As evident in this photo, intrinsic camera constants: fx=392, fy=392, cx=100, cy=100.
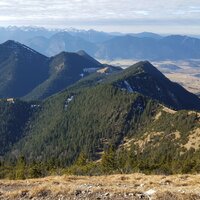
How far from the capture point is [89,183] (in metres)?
42.4

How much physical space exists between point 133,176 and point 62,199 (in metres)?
15.0

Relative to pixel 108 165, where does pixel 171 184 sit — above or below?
above

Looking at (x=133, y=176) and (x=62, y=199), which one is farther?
(x=133, y=176)

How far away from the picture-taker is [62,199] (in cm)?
3509

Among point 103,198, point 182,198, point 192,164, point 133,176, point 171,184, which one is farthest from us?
point 192,164

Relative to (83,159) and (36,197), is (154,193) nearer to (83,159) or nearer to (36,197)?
(36,197)

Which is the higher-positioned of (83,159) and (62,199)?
(62,199)

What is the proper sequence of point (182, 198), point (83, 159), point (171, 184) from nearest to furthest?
point (182, 198)
point (171, 184)
point (83, 159)

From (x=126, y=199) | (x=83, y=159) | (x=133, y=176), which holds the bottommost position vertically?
(x=83, y=159)

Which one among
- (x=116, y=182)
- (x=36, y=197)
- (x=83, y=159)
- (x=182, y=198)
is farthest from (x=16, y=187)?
(x=83, y=159)

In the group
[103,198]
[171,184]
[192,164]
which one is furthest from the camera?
[192,164]

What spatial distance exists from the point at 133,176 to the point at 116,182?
16.7 feet

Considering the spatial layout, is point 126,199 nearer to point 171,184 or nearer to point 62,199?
point 62,199

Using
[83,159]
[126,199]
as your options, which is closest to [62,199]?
[126,199]
